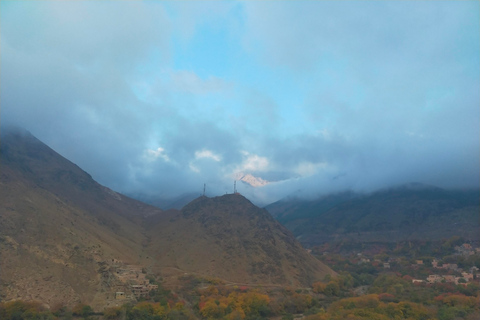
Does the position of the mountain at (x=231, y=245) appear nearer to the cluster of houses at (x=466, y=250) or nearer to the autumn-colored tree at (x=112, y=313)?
the autumn-colored tree at (x=112, y=313)

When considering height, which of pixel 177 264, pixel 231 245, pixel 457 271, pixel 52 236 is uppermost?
pixel 52 236

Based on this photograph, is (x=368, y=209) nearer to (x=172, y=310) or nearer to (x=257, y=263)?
(x=257, y=263)

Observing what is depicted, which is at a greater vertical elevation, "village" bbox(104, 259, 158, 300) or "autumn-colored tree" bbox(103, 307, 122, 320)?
"village" bbox(104, 259, 158, 300)

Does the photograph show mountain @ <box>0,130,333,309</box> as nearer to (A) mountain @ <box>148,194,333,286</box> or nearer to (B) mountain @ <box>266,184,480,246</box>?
(A) mountain @ <box>148,194,333,286</box>

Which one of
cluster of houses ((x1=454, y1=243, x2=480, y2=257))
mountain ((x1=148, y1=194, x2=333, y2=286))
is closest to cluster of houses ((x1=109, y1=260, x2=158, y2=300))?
mountain ((x1=148, y1=194, x2=333, y2=286))

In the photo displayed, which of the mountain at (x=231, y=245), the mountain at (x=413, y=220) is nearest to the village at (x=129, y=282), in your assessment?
the mountain at (x=231, y=245)

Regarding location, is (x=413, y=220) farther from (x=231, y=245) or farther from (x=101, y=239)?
(x=101, y=239)

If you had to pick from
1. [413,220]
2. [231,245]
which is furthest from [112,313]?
[413,220]
